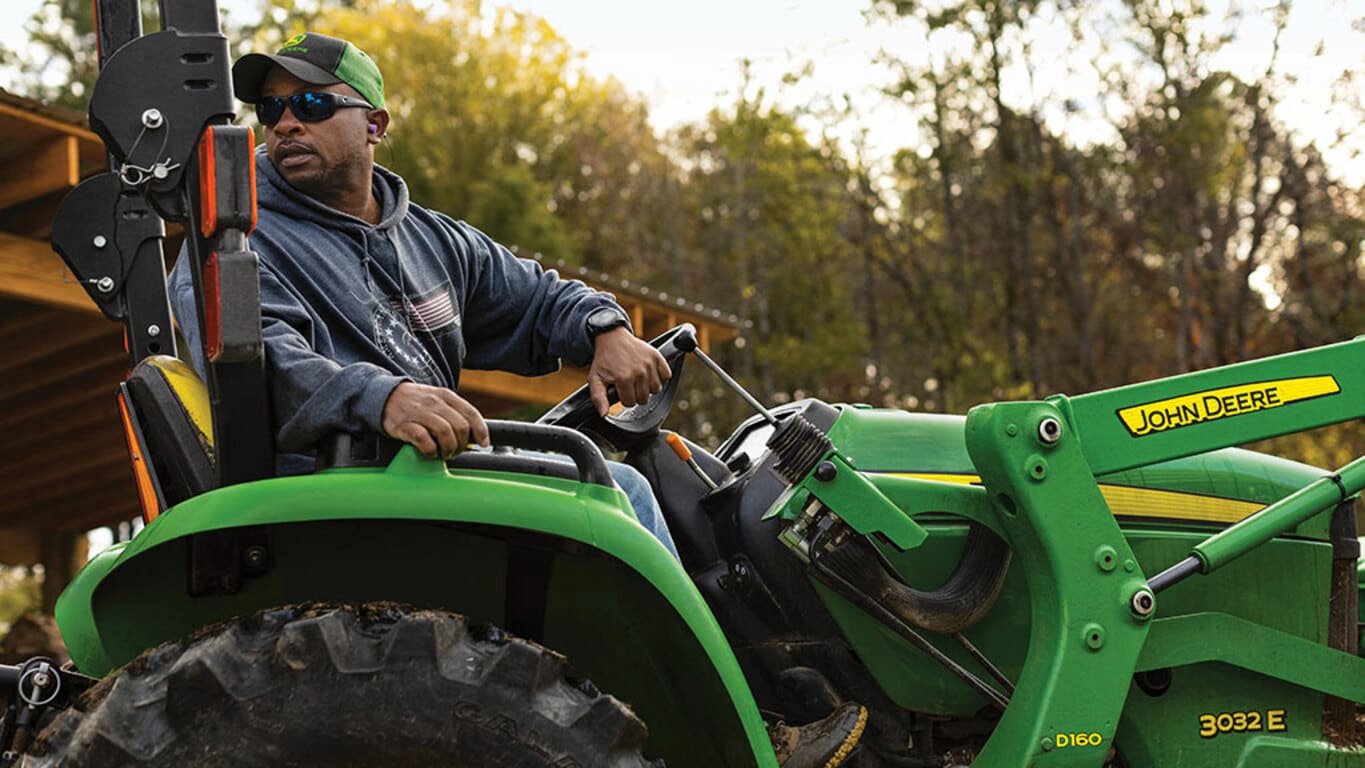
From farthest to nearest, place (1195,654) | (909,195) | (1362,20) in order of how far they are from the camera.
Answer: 1. (909,195)
2. (1362,20)
3. (1195,654)

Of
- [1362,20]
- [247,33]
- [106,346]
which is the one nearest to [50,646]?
[106,346]

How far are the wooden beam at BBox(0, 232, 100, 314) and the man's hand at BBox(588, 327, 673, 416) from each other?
5.34m

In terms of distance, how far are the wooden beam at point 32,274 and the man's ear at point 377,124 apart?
16.2ft

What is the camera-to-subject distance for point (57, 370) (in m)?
9.46

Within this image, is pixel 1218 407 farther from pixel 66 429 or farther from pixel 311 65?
pixel 66 429

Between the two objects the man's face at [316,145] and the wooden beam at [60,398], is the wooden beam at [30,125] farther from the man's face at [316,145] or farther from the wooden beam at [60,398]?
the man's face at [316,145]

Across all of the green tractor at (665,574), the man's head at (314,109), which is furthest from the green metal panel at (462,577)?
the man's head at (314,109)

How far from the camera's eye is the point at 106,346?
30.2 feet

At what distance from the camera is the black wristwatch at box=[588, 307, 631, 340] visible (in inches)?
114

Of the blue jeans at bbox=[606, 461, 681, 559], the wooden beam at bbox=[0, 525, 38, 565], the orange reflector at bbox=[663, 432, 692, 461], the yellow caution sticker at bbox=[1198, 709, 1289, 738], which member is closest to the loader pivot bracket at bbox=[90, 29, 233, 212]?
the blue jeans at bbox=[606, 461, 681, 559]

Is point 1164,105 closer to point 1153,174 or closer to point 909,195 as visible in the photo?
point 1153,174

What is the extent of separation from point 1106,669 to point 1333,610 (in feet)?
2.42

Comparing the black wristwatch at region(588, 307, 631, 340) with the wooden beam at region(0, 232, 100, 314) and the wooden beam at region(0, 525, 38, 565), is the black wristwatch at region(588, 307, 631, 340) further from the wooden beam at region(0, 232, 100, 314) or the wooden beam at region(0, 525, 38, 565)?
the wooden beam at region(0, 525, 38, 565)

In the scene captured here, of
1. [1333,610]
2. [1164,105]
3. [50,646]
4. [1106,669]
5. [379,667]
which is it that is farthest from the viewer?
[1164,105]
